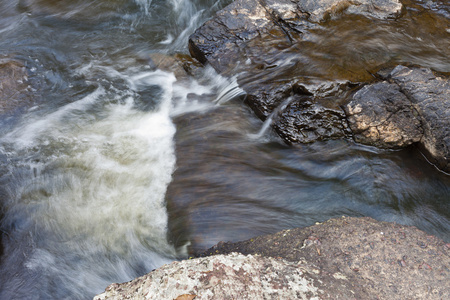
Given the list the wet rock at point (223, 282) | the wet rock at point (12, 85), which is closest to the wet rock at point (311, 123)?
the wet rock at point (223, 282)

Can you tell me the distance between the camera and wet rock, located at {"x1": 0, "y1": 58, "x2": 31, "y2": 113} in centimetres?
489

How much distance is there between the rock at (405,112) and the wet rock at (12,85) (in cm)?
461

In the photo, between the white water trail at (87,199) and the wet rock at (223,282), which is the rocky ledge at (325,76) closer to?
the white water trail at (87,199)

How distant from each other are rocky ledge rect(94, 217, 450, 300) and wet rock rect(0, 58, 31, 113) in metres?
3.67

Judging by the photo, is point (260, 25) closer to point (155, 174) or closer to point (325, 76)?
point (325, 76)

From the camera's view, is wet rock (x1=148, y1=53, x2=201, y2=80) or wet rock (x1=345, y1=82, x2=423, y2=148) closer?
wet rock (x1=345, y1=82, x2=423, y2=148)

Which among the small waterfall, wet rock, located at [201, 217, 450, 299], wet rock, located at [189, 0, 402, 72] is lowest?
wet rock, located at [201, 217, 450, 299]

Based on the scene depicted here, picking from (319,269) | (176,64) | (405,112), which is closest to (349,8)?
(405,112)

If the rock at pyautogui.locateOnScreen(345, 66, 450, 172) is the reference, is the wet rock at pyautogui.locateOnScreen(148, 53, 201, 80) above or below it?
above

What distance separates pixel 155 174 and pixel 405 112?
10.4ft

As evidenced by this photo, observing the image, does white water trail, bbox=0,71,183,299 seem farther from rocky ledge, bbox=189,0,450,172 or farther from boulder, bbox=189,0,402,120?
rocky ledge, bbox=189,0,450,172

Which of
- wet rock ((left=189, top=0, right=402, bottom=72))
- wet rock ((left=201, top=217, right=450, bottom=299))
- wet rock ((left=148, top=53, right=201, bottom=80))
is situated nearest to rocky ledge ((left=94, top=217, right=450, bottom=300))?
wet rock ((left=201, top=217, right=450, bottom=299))

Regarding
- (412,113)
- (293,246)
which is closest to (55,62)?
(293,246)

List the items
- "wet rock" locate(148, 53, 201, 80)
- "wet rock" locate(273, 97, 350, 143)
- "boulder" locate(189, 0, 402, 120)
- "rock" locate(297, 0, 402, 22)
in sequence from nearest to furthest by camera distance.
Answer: "wet rock" locate(273, 97, 350, 143), "boulder" locate(189, 0, 402, 120), "rock" locate(297, 0, 402, 22), "wet rock" locate(148, 53, 201, 80)
